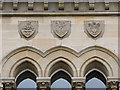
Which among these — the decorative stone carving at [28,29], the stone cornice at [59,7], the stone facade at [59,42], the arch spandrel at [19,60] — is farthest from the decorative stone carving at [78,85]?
the stone cornice at [59,7]

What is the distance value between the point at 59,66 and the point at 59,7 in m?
2.37

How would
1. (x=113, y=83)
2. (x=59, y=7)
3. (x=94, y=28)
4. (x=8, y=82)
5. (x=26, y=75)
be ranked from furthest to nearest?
1. (x=59, y=7)
2. (x=26, y=75)
3. (x=94, y=28)
4. (x=8, y=82)
5. (x=113, y=83)

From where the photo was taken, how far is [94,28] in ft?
80.6

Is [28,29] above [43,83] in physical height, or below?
above

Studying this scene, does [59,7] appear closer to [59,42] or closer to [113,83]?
[59,42]

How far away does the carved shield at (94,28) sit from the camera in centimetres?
2448

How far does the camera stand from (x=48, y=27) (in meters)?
24.7

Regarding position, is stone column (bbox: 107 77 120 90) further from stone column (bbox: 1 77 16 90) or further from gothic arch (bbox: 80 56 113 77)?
stone column (bbox: 1 77 16 90)

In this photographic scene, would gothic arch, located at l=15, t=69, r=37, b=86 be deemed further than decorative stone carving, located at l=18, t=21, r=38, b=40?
Yes

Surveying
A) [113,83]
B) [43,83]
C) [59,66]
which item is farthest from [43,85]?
[113,83]

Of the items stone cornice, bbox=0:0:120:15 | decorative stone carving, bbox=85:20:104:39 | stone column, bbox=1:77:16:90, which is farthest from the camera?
stone cornice, bbox=0:0:120:15

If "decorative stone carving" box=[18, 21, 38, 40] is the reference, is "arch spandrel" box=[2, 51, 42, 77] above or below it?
below

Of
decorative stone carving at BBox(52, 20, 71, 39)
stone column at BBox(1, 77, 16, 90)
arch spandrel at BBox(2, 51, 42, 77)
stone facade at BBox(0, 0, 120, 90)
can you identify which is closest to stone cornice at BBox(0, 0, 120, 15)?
stone facade at BBox(0, 0, 120, 90)

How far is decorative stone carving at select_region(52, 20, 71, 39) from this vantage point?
80.4ft
